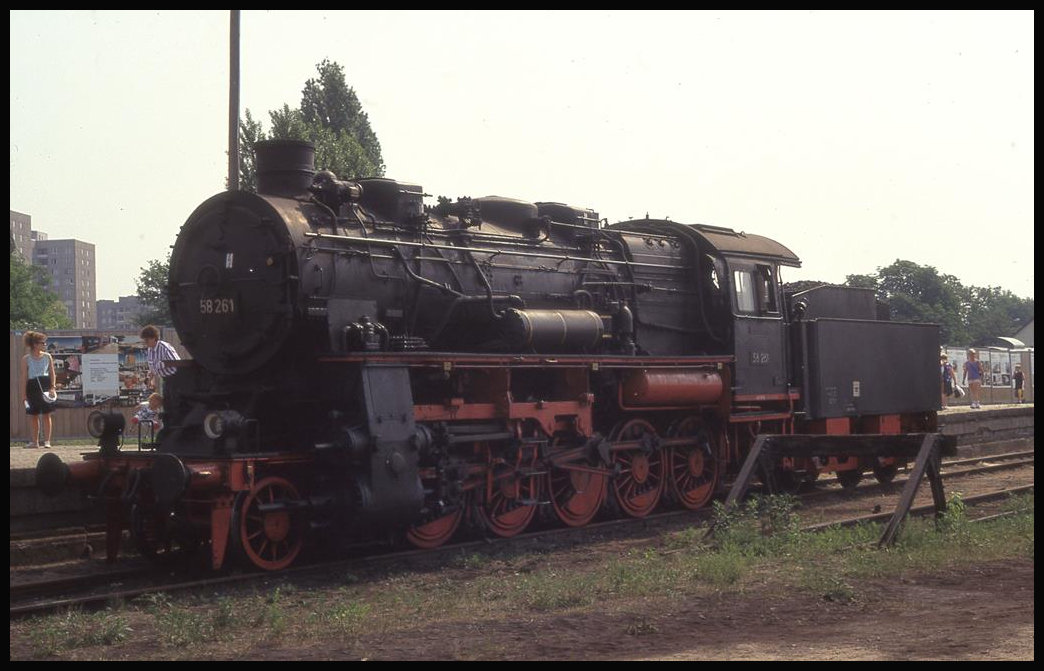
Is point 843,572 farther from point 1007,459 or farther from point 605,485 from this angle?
point 1007,459

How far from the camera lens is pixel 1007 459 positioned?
71.6 feet

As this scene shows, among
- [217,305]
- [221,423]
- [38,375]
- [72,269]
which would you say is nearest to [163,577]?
[221,423]

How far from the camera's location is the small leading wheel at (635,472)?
1362 cm

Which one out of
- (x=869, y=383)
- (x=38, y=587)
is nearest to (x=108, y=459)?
(x=38, y=587)

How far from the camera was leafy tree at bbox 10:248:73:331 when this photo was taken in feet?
196

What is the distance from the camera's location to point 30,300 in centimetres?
6719

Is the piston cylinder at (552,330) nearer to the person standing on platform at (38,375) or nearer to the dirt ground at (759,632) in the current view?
the dirt ground at (759,632)

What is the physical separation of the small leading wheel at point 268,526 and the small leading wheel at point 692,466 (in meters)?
5.53

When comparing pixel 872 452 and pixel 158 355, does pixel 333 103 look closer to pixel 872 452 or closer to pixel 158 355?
pixel 158 355

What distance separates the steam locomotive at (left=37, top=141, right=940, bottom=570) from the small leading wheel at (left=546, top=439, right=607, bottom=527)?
0.09 feet

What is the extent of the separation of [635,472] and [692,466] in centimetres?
114

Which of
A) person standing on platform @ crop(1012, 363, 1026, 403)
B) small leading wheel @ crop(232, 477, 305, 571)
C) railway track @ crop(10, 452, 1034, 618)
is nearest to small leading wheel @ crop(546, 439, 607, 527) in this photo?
railway track @ crop(10, 452, 1034, 618)

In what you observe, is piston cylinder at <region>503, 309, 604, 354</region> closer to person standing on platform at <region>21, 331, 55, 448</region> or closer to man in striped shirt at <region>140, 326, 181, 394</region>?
man in striped shirt at <region>140, 326, 181, 394</region>

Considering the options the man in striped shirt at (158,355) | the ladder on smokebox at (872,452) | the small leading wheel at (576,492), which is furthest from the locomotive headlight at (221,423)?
the ladder on smokebox at (872,452)
